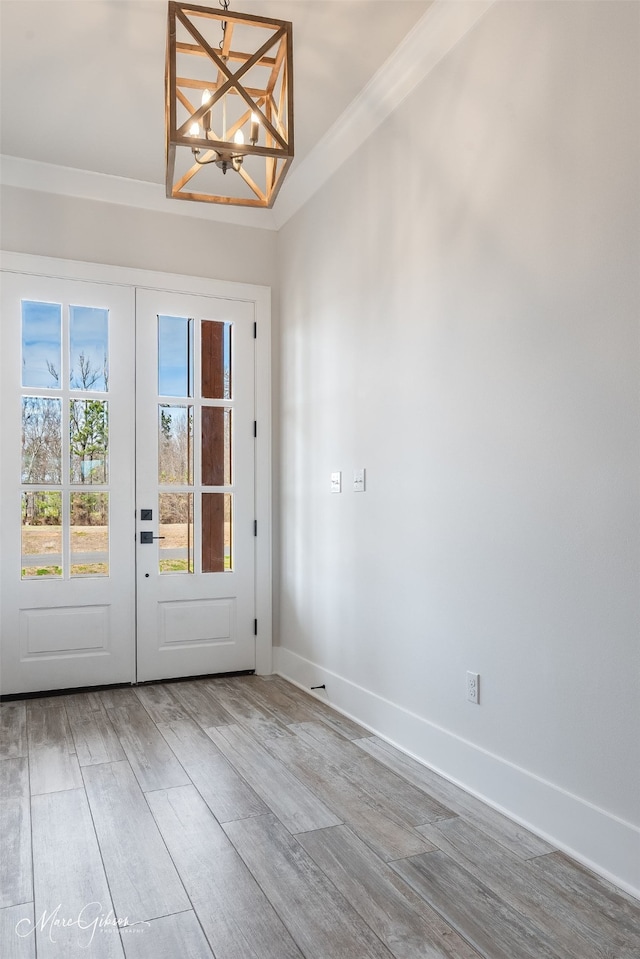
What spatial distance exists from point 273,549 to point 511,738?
2.35 metres

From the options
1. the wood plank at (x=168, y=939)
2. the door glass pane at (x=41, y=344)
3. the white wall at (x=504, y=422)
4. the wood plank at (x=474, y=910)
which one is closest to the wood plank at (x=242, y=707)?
the white wall at (x=504, y=422)

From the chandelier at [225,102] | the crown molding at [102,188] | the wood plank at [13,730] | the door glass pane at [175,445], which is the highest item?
the crown molding at [102,188]

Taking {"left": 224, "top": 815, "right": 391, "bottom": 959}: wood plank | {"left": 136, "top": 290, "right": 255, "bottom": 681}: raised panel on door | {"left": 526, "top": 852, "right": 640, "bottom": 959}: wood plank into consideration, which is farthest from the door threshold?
{"left": 526, "top": 852, "right": 640, "bottom": 959}: wood plank

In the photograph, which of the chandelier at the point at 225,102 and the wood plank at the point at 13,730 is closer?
the chandelier at the point at 225,102

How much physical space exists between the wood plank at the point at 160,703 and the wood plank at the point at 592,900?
1.99 metres

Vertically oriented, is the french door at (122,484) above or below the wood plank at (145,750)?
above

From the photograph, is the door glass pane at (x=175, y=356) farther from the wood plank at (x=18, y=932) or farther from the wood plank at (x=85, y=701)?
the wood plank at (x=18, y=932)

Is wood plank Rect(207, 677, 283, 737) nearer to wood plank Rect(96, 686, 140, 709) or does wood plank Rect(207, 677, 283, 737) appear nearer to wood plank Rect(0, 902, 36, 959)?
wood plank Rect(96, 686, 140, 709)

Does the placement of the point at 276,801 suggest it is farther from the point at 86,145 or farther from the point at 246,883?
the point at 86,145

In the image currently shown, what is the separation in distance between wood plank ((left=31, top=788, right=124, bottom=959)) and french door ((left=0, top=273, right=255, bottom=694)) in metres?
1.57

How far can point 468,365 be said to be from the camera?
268cm

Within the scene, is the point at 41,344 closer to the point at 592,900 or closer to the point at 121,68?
the point at 121,68

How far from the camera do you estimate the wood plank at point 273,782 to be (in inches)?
95.3

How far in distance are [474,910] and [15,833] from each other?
1.46 metres
